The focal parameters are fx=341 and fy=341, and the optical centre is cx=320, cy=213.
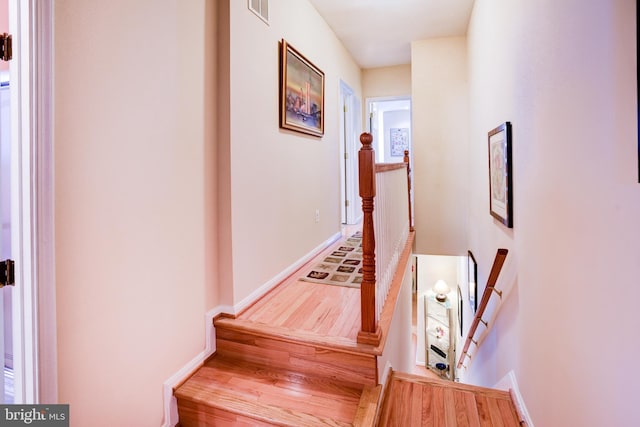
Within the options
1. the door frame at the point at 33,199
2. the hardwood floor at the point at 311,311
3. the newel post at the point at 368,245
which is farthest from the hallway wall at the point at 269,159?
the door frame at the point at 33,199

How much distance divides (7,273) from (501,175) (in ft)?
9.25

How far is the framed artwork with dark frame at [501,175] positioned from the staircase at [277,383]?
1.38 m

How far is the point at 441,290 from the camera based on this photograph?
6344 millimetres

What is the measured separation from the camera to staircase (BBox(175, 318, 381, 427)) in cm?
168

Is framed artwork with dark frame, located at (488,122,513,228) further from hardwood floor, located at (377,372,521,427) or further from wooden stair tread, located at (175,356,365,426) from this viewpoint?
wooden stair tread, located at (175,356,365,426)

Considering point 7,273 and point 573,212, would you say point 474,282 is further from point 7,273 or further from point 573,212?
Answer: point 7,273

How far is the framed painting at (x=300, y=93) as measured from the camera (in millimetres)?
2893

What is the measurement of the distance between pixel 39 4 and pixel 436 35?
450cm

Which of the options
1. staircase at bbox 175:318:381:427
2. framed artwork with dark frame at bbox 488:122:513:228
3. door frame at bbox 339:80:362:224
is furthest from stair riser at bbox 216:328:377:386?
door frame at bbox 339:80:362:224

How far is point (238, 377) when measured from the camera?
6.47ft

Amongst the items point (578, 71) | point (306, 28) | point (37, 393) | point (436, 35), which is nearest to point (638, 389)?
point (578, 71)

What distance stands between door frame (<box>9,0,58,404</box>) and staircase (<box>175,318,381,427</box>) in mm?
765

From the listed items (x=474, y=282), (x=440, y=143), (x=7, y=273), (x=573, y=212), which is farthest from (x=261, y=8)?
(x=474, y=282)

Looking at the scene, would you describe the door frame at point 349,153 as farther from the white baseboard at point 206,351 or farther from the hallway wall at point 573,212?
the hallway wall at point 573,212
